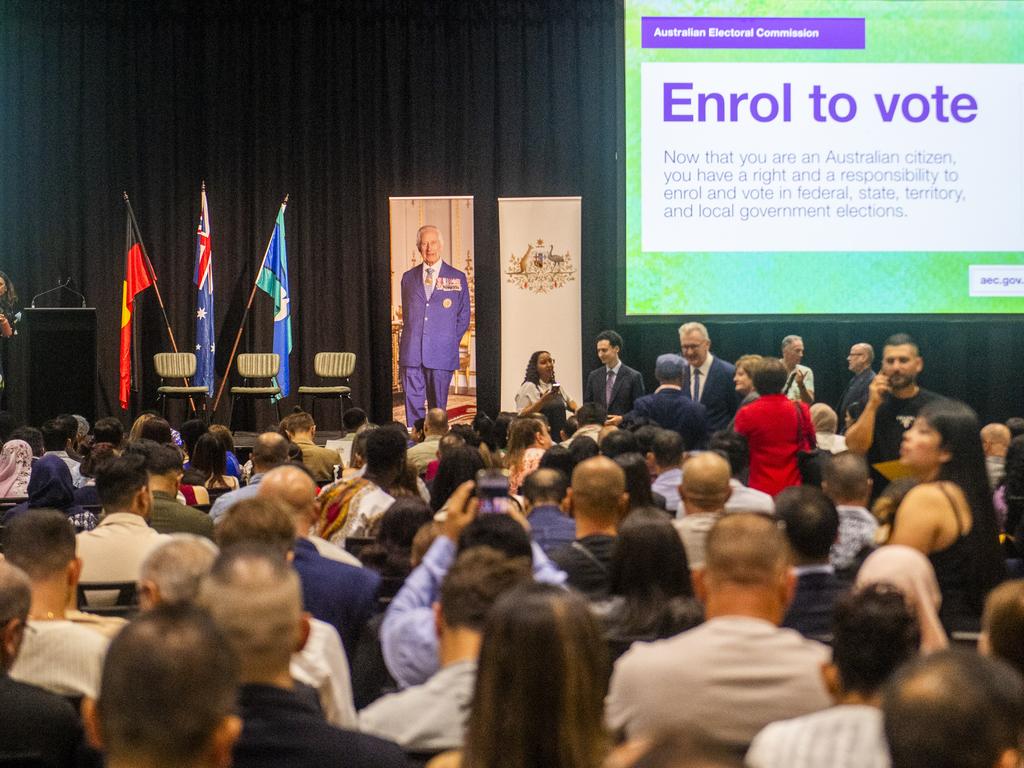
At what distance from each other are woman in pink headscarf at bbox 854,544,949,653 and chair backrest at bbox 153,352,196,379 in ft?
31.4

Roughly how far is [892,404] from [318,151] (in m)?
8.41

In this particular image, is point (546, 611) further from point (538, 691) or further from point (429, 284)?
point (429, 284)

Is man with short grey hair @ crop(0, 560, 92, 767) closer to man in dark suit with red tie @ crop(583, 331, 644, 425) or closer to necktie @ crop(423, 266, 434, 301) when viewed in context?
man in dark suit with red tie @ crop(583, 331, 644, 425)

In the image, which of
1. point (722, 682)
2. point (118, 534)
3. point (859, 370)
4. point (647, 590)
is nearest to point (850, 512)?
point (647, 590)

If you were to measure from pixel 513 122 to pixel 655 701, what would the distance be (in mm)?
10606

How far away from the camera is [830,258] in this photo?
9633 mm

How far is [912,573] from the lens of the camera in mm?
2893

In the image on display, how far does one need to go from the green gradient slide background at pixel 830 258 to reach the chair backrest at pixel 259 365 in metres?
3.67

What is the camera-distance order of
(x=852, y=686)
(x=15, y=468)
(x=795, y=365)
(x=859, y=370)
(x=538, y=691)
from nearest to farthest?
(x=538, y=691) < (x=852, y=686) < (x=15, y=468) < (x=859, y=370) < (x=795, y=365)

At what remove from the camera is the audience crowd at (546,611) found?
1.56 metres

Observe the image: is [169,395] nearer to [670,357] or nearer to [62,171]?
[62,171]

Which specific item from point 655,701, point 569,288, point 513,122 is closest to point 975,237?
point 569,288

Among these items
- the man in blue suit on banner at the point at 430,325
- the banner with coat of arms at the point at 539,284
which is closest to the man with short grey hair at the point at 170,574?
the man in blue suit on banner at the point at 430,325

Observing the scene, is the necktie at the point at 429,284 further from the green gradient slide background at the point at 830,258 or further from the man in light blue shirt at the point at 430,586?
the man in light blue shirt at the point at 430,586
